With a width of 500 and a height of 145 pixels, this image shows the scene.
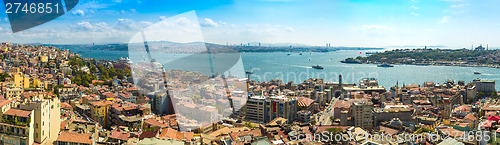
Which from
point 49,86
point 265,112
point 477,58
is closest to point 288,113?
point 265,112

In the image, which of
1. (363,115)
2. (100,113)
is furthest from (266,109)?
(100,113)

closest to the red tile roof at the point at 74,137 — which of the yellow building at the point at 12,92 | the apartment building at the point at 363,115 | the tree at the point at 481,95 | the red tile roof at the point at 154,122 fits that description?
the red tile roof at the point at 154,122

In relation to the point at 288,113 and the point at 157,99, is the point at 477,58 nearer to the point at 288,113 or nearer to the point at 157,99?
the point at 288,113

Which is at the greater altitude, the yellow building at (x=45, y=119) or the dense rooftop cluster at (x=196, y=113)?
the yellow building at (x=45, y=119)

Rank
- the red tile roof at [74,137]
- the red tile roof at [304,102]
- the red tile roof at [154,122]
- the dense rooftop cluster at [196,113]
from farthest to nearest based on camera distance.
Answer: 1. the red tile roof at [304,102]
2. the red tile roof at [154,122]
3. the dense rooftop cluster at [196,113]
4. the red tile roof at [74,137]

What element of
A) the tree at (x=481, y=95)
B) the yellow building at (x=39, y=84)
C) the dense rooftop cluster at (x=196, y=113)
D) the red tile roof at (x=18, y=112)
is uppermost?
the red tile roof at (x=18, y=112)

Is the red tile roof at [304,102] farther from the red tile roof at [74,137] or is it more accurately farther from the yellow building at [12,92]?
the red tile roof at [74,137]

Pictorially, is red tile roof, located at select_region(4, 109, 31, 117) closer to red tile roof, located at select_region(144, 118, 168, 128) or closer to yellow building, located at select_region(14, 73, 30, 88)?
red tile roof, located at select_region(144, 118, 168, 128)

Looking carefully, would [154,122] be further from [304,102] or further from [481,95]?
[481,95]
